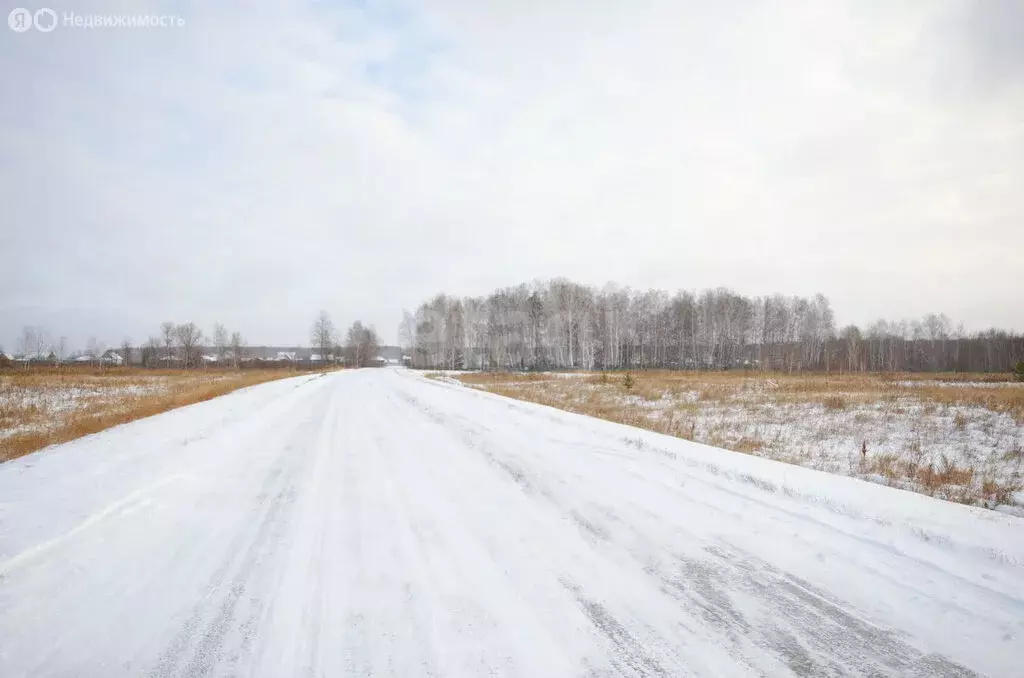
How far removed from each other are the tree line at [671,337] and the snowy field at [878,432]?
144 ft

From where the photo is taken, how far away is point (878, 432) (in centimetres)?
1166

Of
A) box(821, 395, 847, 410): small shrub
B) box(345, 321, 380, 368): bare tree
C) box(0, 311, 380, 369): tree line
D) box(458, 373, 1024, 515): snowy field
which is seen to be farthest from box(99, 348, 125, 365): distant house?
box(821, 395, 847, 410): small shrub

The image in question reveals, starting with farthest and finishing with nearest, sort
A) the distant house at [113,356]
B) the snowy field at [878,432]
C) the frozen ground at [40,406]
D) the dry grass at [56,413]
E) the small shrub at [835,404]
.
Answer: the distant house at [113,356] → the small shrub at [835,404] → the frozen ground at [40,406] → the dry grass at [56,413] → the snowy field at [878,432]

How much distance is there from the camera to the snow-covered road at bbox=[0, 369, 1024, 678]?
2.45m

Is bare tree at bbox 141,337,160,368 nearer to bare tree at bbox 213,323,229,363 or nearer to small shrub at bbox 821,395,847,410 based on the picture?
bare tree at bbox 213,323,229,363

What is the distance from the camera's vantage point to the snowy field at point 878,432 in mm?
7148

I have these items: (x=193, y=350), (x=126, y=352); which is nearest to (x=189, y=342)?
(x=193, y=350)

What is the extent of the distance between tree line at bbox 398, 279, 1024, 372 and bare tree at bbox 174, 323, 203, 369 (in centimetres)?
4987

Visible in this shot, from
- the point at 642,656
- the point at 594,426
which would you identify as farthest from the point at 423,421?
the point at 642,656

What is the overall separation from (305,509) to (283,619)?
2209 millimetres

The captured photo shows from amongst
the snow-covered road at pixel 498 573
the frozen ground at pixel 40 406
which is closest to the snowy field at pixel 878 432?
the snow-covered road at pixel 498 573

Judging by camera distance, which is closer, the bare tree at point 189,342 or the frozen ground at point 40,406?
the frozen ground at point 40,406

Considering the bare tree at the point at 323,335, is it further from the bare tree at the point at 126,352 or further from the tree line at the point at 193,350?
the bare tree at the point at 126,352

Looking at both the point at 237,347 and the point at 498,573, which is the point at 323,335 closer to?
the point at 237,347
